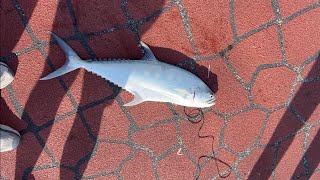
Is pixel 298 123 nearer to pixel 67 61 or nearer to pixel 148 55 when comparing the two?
pixel 148 55

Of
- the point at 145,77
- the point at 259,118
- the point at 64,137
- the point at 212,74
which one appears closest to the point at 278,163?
the point at 259,118

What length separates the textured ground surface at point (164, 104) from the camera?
134 inches

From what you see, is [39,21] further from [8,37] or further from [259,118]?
[259,118]

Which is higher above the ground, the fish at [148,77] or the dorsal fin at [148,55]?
the dorsal fin at [148,55]

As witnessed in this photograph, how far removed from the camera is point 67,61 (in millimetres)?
3305

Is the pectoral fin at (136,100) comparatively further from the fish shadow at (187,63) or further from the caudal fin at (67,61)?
the caudal fin at (67,61)

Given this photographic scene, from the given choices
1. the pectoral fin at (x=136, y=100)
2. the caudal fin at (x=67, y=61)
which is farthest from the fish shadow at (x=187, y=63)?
the caudal fin at (x=67, y=61)

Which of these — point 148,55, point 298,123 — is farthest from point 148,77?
point 298,123

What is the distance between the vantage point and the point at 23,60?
134 inches

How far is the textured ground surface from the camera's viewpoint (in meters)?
3.40

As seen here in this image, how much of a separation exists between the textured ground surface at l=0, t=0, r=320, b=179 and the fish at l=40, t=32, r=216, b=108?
13 centimetres

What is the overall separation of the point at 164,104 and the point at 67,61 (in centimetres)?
103

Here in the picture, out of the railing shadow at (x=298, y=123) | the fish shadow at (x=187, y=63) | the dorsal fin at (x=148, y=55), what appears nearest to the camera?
the dorsal fin at (x=148, y=55)

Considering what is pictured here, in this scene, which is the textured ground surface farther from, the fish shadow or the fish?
the fish
